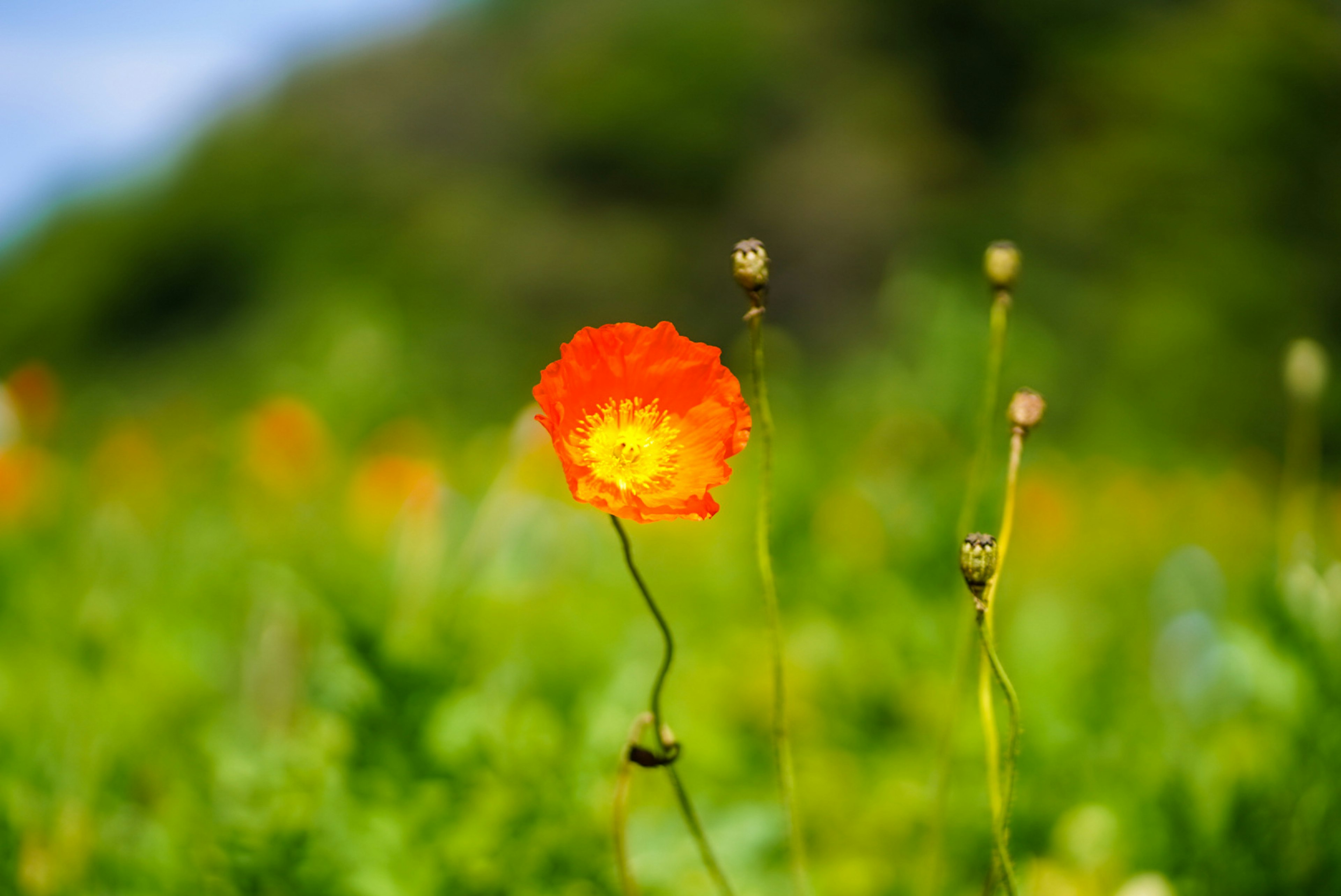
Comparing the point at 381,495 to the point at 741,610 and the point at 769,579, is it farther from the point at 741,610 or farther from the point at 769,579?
the point at 769,579

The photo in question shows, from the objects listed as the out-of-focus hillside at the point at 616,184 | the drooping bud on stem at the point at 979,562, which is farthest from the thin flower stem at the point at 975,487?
the out-of-focus hillside at the point at 616,184

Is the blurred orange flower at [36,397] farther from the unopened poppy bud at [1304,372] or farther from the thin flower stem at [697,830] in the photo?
the unopened poppy bud at [1304,372]

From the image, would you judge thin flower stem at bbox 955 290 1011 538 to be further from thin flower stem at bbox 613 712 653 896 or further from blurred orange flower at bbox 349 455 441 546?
blurred orange flower at bbox 349 455 441 546

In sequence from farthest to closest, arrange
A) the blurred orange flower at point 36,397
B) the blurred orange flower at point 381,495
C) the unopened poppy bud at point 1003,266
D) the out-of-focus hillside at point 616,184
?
the out-of-focus hillside at point 616,184 → the blurred orange flower at point 381,495 → the blurred orange flower at point 36,397 → the unopened poppy bud at point 1003,266

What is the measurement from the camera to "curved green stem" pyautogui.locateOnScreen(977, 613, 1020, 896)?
48cm

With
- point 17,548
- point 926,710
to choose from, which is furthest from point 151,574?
point 926,710

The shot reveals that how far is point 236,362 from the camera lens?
6.96 m

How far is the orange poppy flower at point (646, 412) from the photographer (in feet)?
1.68

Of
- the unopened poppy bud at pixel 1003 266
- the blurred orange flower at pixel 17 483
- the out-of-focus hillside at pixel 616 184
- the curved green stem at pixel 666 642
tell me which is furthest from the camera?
the out-of-focus hillside at pixel 616 184

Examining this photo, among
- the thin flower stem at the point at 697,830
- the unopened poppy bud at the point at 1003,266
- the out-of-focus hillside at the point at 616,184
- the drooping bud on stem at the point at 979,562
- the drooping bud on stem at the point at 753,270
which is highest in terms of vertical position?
the out-of-focus hillside at the point at 616,184

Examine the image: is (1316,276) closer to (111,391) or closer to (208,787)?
(208,787)

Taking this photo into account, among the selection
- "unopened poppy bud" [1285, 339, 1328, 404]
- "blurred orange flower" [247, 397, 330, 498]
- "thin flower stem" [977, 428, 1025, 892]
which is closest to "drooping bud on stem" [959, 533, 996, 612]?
"thin flower stem" [977, 428, 1025, 892]

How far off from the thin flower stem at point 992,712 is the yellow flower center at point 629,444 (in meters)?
0.18

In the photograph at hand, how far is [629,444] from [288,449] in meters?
1.44
